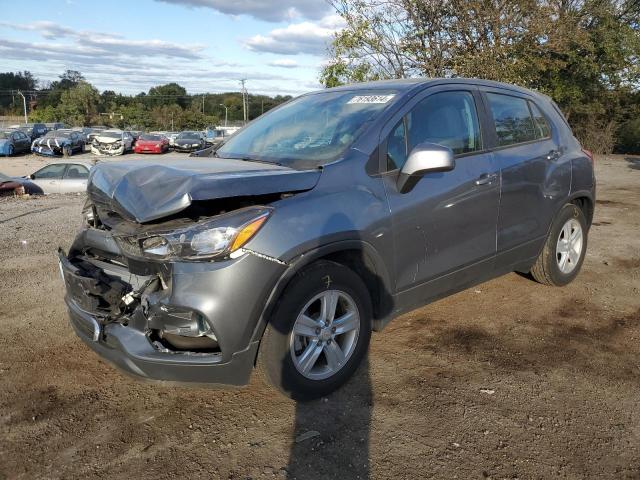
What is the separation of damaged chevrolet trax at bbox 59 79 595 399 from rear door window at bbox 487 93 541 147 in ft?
0.08

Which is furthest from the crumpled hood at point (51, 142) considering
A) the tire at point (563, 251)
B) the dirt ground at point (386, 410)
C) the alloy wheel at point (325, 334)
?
the alloy wheel at point (325, 334)

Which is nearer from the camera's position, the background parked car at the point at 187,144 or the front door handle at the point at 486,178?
the front door handle at the point at 486,178

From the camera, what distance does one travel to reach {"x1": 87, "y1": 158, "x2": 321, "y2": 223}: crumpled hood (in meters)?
2.66

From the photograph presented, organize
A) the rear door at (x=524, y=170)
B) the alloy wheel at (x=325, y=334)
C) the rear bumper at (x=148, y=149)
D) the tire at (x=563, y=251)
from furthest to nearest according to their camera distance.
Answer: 1. the rear bumper at (x=148, y=149)
2. the tire at (x=563, y=251)
3. the rear door at (x=524, y=170)
4. the alloy wheel at (x=325, y=334)

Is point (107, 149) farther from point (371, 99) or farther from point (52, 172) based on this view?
point (371, 99)

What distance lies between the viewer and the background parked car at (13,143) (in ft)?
111

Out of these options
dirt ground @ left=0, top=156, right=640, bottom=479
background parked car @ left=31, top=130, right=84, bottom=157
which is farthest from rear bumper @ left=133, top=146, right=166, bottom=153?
dirt ground @ left=0, top=156, right=640, bottom=479

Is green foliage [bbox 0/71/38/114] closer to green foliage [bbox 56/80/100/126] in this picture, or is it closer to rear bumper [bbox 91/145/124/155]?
green foliage [bbox 56/80/100/126]

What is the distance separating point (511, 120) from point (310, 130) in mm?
1818

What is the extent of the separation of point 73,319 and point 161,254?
97cm

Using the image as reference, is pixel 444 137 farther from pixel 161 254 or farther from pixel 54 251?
pixel 54 251

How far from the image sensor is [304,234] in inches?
111

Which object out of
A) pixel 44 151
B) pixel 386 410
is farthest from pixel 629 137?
pixel 44 151

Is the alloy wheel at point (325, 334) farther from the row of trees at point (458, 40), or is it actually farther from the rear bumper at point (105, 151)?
the rear bumper at point (105, 151)
